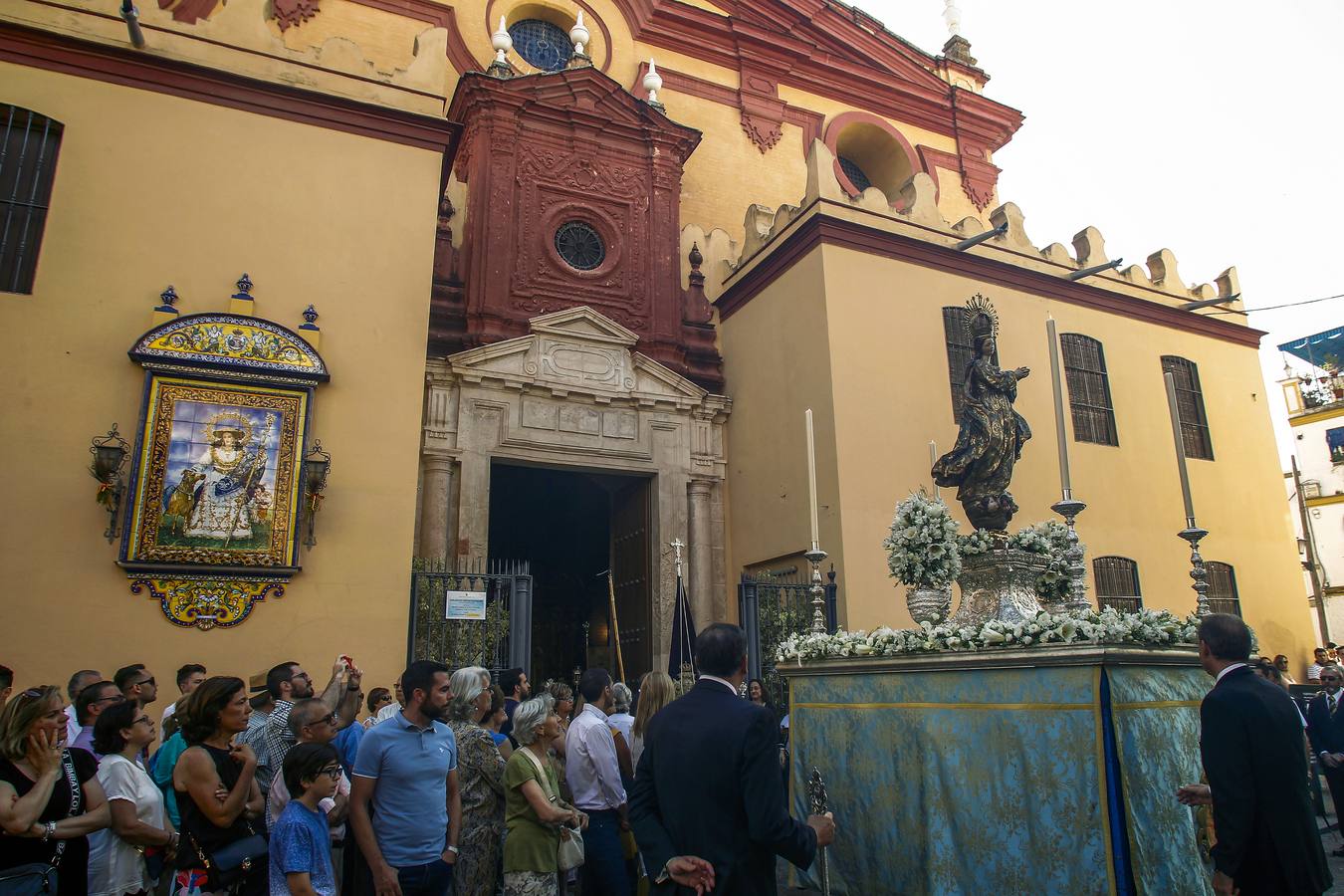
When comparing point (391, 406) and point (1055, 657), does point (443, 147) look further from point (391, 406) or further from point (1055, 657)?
point (1055, 657)

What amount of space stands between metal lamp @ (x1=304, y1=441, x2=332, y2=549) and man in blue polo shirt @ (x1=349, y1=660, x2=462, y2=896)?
18.7 ft

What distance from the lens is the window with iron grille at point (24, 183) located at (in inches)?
383

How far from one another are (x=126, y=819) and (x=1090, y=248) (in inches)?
645

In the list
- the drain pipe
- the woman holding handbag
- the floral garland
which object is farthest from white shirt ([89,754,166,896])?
the drain pipe

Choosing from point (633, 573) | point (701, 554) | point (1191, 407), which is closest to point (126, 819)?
point (701, 554)

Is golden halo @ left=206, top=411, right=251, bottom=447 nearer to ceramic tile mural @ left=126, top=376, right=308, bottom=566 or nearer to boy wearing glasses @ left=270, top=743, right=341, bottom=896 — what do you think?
ceramic tile mural @ left=126, top=376, right=308, bottom=566

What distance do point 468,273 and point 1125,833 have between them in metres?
11.3

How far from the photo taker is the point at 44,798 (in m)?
3.57

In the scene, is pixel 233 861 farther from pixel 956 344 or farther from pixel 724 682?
pixel 956 344

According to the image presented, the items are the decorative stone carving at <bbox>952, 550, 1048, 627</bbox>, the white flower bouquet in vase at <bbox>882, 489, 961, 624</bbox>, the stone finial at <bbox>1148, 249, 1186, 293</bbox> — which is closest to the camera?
the decorative stone carving at <bbox>952, 550, 1048, 627</bbox>

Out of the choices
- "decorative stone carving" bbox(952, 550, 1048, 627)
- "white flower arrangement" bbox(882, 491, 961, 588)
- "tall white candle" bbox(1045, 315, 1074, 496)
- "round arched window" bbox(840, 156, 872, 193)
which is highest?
"round arched window" bbox(840, 156, 872, 193)

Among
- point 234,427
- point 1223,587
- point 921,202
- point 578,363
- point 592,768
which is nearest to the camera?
point 592,768

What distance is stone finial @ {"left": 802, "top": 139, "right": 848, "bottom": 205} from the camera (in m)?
13.5

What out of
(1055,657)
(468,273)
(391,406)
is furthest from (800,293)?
(1055,657)
